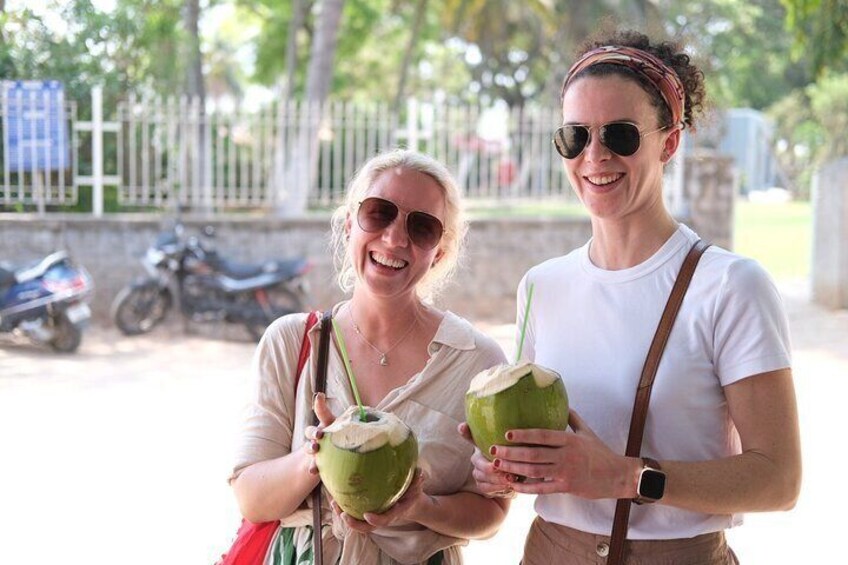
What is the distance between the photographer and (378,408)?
231 centimetres

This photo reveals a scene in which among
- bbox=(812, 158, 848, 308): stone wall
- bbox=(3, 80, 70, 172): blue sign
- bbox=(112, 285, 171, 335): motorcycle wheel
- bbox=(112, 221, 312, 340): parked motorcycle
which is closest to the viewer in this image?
bbox=(112, 221, 312, 340): parked motorcycle

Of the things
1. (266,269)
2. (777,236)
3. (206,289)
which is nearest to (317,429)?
(266,269)

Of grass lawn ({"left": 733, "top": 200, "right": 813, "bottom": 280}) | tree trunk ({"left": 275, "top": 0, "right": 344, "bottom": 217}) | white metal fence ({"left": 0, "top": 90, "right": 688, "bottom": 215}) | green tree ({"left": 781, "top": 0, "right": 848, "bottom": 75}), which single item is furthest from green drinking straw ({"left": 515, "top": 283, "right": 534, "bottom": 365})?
grass lawn ({"left": 733, "top": 200, "right": 813, "bottom": 280})

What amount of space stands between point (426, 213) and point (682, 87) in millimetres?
624

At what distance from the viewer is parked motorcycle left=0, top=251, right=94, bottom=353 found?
10094mm

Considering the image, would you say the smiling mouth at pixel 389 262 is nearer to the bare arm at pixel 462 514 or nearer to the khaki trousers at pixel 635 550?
the bare arm at pixel 462 514

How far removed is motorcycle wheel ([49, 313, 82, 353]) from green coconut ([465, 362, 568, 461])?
9.00m

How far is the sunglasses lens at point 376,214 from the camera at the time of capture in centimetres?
235

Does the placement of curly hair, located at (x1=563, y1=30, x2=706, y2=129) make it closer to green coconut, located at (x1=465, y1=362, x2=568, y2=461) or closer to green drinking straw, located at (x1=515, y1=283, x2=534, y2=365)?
green drinking straw, located at (x1=515, y1=283, x2=534, y2=365)

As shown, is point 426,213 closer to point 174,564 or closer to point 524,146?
point 174,564

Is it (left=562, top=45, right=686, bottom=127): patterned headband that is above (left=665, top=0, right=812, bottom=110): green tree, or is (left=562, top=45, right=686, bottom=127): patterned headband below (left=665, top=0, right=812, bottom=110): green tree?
below

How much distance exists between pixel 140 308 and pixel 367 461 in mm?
9903

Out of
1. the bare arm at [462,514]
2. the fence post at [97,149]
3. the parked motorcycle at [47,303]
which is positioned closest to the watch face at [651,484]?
the bare arm at [462,514]

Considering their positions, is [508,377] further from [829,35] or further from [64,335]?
[64,335]
